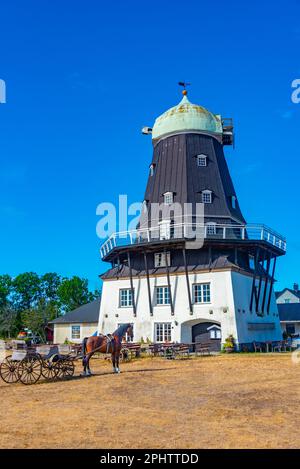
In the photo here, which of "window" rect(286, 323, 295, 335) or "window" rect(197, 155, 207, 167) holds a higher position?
"window" rect(197, 155, 207, 167)

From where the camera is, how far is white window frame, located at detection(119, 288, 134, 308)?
33844 millimetres

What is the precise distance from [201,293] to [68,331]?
1979cm

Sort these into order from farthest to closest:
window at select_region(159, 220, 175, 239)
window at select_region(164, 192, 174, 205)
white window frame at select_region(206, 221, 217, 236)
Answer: window at select_region(164, 192, 174, 205)
window at select_region(159, 220, 175, 239)
white window frame at select_region(206, 221, 217, 236)

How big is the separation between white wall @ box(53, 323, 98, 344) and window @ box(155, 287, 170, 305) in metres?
13.9

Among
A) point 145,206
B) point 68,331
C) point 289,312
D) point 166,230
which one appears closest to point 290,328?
point 289,312

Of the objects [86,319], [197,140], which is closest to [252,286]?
[197,140]

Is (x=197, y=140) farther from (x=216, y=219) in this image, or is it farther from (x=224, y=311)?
(x=224, y=311)

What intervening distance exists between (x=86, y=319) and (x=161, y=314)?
15.4 meters

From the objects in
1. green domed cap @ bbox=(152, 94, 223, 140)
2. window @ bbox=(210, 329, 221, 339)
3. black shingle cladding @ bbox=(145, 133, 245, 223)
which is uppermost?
green domed cap @ bbox=(152, 94, 223, 140)

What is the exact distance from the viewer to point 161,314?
3191 cm

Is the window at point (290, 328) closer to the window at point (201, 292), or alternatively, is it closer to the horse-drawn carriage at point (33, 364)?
the window at point (201, 292)

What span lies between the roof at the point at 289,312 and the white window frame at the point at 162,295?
23520mm

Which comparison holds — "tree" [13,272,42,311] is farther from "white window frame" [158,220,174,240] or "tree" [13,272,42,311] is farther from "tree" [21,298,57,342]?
"white window frame" [158,220,174,240]

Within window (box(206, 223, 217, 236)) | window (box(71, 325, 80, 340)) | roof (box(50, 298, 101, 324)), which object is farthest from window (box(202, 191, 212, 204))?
window (box(71, 325, 80, 340))
